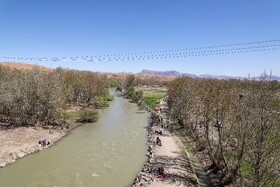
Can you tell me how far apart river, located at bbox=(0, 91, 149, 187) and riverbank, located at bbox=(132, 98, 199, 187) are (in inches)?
52.9

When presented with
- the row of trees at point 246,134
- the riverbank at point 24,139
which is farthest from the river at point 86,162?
the row of trees at point 246,134

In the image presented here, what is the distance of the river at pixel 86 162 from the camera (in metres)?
30.1

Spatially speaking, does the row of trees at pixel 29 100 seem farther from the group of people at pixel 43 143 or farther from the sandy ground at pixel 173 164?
the sandy ground at pixel 173 164

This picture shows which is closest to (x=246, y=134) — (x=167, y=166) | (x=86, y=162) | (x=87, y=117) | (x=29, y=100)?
(x=167, y=166)

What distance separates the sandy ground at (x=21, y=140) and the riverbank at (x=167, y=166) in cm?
1575

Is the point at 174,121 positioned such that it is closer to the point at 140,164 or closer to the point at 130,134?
the point at 130,134

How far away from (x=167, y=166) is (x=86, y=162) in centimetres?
996

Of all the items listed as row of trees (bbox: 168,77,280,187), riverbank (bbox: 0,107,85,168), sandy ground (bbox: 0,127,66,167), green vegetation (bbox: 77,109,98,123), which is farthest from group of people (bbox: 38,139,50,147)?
row of trees (bbox: 168,77,280,187)

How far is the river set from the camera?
30.1 metres

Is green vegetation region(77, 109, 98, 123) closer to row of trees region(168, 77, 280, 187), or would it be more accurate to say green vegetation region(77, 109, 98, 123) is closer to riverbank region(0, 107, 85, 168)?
riverbank region(0, 107, 85, 168)

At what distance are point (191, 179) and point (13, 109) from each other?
3681 centimetres

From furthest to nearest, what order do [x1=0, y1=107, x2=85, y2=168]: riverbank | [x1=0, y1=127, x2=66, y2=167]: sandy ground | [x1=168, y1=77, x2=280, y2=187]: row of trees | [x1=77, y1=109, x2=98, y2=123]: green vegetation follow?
Result: [x1=77, y1=109, x2=98, y2=123]: green vegetation, [x1=0, y1=107, x2=85, y2=168]: riverbank, [x1=0, y1=127, x2=66, y2=167]: sandy ground, [x1=168, y1=77, x2=280, y2=187]: row of trees

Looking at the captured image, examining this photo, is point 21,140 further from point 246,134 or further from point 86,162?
point 246,134

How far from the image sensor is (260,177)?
22.0m
